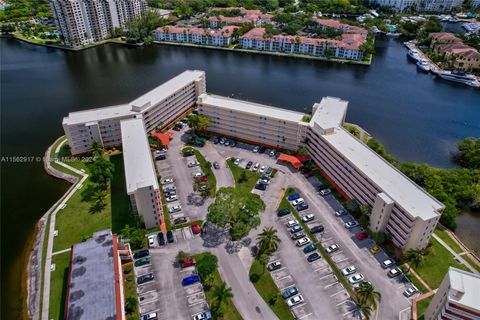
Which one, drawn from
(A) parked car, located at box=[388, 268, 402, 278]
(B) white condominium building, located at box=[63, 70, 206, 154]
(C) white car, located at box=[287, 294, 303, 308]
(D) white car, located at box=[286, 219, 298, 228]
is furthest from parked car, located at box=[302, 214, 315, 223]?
(B) white condominium building, located at box=[63, 70, 206, 154]

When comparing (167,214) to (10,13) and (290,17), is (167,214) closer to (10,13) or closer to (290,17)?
(290,17)

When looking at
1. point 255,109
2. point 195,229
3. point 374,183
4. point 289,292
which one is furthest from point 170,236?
point 255,109

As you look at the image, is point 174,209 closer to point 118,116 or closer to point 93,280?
→ point 93,280

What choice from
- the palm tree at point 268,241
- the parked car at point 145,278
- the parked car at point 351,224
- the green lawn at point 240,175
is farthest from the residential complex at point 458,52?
the parked car at point 145,278

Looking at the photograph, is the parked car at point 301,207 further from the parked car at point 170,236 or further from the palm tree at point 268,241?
the parked car at point 170,236

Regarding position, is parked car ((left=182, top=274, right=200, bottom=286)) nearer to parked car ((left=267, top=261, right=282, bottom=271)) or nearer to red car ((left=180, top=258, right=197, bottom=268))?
red car ((left=180, top=258, right=197, bottom=268))

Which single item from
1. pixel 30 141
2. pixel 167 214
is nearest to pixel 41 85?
pixel 30 141
